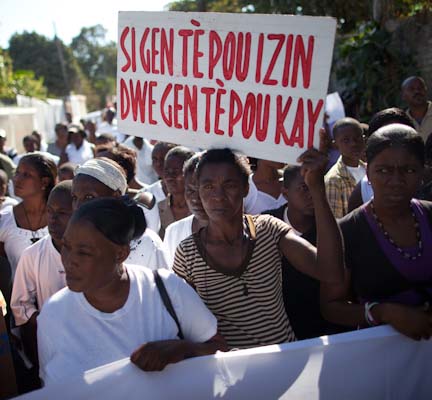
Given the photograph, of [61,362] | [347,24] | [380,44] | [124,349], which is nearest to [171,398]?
[124,349]

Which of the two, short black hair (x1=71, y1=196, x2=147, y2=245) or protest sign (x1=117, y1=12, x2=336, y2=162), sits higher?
protest sign (x1=117, y1=12, x2=336, y2=162)

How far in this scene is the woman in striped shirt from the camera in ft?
7.68

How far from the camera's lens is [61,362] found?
2045 mm

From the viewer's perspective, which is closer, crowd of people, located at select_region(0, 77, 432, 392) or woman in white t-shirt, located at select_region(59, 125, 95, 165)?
crowd of people, located at select_region(0, 77, 432, 392)

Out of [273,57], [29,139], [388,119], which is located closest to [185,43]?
[273,57]

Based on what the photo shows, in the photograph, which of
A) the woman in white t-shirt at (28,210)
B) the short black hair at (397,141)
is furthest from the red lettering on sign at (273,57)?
the woman in white t-shirt at (28,210)

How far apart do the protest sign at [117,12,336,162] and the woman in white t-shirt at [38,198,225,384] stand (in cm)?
63

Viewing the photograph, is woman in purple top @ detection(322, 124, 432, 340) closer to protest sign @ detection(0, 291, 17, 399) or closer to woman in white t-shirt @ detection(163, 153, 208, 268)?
woman in white t-shirt @ detection(163, 153, 208, 268)

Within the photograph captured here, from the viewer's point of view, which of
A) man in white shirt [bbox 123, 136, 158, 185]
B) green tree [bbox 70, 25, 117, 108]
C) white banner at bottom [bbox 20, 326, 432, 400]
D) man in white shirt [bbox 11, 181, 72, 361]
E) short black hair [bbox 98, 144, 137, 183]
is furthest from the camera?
green tree [bbox 70, 25, 117, 108]

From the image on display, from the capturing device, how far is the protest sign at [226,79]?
2203 mm

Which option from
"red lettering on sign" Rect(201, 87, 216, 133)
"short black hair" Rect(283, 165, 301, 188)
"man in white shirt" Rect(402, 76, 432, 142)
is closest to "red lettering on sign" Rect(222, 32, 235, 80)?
"red lettering on sign" Rect(201, 87, 216, 133)

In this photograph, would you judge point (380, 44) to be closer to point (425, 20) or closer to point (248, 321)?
point (425, 20)

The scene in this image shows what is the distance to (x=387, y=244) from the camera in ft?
7.54

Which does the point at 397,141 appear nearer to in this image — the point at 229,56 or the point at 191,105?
the point at 229,56
